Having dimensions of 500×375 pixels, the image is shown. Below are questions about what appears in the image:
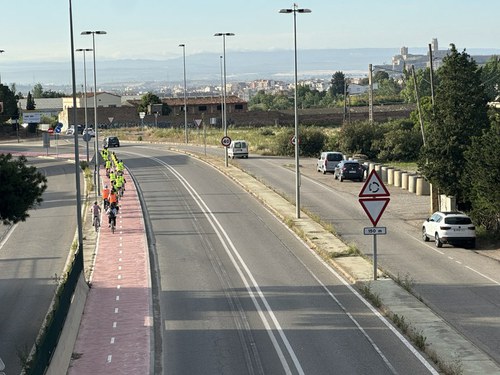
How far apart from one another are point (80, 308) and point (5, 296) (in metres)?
5.28

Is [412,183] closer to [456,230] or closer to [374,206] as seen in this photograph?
[456,230]

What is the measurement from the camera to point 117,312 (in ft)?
80.7

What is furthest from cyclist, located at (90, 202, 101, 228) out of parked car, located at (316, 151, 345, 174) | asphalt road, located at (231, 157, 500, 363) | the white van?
the white van

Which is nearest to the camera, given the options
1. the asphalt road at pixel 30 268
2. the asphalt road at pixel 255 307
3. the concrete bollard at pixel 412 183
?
the asphalt road at pixel 255 307

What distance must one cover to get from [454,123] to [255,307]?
18234 mm

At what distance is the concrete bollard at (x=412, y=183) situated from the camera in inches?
2100

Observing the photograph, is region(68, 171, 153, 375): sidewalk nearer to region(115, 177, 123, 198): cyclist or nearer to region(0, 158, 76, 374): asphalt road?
region(0, 158, 76, 374): asphalt road

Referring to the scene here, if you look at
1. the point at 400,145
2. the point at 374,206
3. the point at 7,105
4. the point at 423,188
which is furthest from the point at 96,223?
the point at 7,105

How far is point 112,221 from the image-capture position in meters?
39.5

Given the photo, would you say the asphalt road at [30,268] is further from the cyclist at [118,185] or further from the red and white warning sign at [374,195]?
the red and white warning sign at [374,195]

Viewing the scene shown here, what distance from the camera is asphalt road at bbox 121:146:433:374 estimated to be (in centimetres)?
1989

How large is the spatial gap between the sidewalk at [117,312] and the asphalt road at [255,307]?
1.87ft

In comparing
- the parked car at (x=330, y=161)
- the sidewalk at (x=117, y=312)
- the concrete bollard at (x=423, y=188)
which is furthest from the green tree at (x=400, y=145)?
the sidewalk at (x=117, y=312)

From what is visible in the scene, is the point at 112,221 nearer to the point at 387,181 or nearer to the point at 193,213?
the point at 193,213
